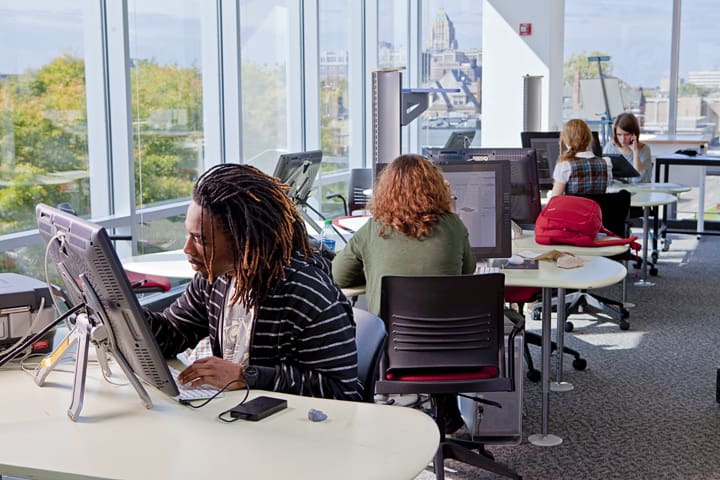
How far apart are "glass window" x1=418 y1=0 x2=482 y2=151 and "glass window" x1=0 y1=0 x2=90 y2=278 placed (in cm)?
577

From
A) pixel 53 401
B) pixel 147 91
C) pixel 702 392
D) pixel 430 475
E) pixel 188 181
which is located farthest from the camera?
pixel 188 181

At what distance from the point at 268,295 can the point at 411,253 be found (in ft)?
3.90

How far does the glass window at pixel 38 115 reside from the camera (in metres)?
4.49

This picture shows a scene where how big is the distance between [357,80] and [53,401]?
6986mm

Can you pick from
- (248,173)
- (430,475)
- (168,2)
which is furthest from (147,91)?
(248,173)

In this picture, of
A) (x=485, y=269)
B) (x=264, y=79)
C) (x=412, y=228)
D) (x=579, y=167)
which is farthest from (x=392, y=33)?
(x=412, y=228)

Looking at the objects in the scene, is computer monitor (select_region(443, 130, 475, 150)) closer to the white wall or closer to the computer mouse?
the computer mouse

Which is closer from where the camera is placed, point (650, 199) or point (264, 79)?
point (650, 199)

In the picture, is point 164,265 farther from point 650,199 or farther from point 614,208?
point 650,199

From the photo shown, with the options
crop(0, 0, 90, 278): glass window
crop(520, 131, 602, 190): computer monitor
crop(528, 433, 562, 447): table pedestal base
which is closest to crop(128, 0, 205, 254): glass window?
crop(0, 0, 90, 278): glass window

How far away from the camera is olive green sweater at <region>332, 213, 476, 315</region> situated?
3.18m

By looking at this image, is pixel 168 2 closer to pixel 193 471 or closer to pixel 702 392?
pixel 702 392

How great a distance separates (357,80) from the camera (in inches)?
343

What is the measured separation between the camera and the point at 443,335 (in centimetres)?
299
